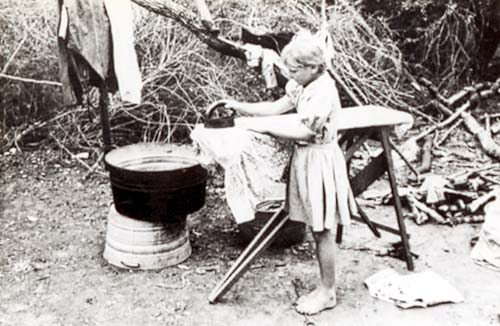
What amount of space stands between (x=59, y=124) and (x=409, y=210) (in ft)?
12.8

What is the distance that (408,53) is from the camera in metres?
8.41

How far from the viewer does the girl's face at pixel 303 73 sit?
12.5 feet

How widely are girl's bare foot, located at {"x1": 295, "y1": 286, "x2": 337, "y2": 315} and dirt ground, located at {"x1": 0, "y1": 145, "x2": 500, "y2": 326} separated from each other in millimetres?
45

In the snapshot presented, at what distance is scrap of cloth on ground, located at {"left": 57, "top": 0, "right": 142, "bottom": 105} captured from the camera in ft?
16.8

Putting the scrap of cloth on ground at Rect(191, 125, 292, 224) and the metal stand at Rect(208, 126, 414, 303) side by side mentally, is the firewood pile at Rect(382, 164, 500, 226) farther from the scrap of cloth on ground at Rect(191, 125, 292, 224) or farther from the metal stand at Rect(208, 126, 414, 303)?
the scrap of cloth on ground at Rect(191, 125, 292, 224)

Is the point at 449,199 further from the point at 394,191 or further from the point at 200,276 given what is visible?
the point at 200,276

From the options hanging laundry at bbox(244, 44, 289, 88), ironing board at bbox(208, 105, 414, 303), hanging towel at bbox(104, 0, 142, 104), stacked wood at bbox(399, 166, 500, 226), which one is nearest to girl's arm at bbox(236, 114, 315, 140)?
ironing board at bbox(208, 105, 414, 303)

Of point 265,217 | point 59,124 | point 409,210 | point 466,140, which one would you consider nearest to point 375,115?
point 265,217

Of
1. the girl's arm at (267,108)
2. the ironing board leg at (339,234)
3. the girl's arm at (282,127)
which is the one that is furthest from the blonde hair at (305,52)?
the ironing board leg at (339,234)

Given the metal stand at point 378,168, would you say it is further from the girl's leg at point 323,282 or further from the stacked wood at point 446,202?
the stacked wood at point 446,202

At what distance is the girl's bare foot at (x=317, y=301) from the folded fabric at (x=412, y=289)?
1.19 feet

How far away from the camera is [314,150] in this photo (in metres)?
3.96

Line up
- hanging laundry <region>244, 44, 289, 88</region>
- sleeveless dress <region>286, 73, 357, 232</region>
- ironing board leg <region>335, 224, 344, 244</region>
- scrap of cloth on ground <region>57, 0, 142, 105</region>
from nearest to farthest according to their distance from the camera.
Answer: sleeveless dress <region>286, 73, 357, 232</region> → scrap of cloth on ground <region>57, 0, 142, 105</region> → ironing board leg <region>335, 224, 344, 244</region> → hanging laundry <region>244, 44, 289, 88</region>

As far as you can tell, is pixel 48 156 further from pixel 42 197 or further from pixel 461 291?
pixel 461 291
